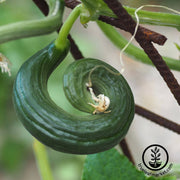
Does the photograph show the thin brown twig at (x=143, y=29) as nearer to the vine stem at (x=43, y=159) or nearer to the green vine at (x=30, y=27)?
the green vine at (x=30, y=27)

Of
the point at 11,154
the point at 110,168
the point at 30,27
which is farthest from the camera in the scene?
the point at 11,154

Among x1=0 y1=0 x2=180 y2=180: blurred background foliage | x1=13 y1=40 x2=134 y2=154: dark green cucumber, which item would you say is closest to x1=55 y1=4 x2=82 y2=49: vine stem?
x1=13 y1=40 x2=134 y2=154: dark green cucumber

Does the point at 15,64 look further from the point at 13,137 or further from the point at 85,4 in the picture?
the point at 85,4

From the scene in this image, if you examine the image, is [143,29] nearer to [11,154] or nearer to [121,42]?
[121,42]

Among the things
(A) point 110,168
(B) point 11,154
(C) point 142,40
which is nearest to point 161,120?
(A) point 110,168

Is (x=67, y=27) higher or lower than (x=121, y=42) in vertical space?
higher

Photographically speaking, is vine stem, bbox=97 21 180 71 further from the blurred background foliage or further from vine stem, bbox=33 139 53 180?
the blurred background foliage
